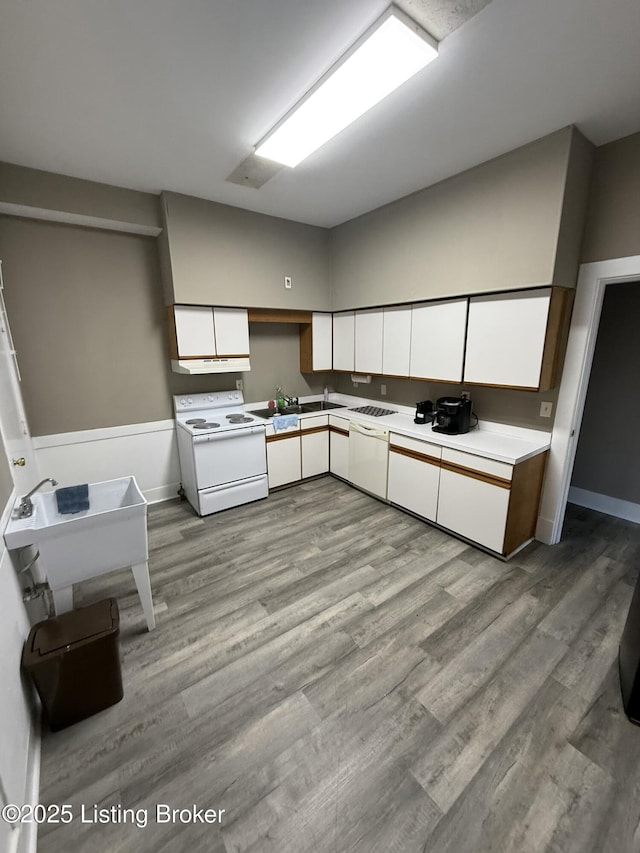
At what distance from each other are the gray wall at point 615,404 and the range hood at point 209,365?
347 cm

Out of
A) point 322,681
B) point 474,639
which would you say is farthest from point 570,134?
point 322,681

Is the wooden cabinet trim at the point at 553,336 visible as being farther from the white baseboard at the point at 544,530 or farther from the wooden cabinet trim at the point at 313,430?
the wooden cabinet trim at the point at 313,430

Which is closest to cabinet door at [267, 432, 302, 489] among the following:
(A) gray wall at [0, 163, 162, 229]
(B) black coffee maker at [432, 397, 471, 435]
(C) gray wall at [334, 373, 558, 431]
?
(C) gray wall at [334, 373, 558, 431]

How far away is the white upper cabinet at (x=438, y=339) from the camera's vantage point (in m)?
2.87

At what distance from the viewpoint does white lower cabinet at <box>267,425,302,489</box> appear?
3.71m

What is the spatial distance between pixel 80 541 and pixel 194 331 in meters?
2.15

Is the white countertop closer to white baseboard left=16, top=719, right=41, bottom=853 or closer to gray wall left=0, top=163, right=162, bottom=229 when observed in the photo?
gray wall left=0, top=163, right=162, bottom=229

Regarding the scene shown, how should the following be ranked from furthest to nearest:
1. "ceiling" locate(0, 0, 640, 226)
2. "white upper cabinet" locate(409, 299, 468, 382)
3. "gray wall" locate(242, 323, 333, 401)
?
1. "gray wall" locate(242, 323, 333, 401)
2. "white upper cabinet" locate(409, 299, 468, 382)
3. "ceiling" locate(0, 0, 640, 226)

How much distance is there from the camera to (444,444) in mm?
2812

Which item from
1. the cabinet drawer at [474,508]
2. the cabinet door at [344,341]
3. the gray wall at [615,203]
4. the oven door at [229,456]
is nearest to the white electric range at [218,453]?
the oven door at [229,456]

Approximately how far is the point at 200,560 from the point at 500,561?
91.6 inches

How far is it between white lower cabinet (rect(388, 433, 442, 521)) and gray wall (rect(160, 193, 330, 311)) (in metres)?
2.02

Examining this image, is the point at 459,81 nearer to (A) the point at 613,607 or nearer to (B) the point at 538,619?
(B) the point at 538,619

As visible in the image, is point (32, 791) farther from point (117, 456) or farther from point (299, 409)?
point (299, 409)
